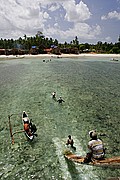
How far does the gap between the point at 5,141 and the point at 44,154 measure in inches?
197

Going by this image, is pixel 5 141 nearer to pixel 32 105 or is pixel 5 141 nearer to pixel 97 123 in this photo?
pixel 97 123

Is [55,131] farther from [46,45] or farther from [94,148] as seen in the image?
[46,45]

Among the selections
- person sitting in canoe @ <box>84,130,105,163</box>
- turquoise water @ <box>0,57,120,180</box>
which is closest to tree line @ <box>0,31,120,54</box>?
turquoise water @ <box>0,57,120,180</box>

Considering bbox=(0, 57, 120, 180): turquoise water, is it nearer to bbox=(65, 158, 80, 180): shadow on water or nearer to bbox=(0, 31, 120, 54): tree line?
bbox=(65, 158, 80, 180): shadow on water

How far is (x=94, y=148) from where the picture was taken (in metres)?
13.3

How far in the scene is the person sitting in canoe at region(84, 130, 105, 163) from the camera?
13.0 meters

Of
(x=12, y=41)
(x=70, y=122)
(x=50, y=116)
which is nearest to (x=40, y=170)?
(x=70, y=122)

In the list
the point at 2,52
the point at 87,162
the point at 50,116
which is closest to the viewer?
the point at 87,162

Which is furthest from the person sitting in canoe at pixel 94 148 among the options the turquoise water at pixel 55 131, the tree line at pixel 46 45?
the tree line at pixel 46 45

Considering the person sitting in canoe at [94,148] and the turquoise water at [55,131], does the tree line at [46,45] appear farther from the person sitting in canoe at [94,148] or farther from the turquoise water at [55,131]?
the person sitting in canoe at [94,148]

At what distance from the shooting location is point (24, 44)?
18212cm

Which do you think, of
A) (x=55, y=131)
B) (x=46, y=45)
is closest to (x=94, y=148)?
(x=55, y=131)

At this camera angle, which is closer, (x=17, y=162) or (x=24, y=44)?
(x=17, y=162)

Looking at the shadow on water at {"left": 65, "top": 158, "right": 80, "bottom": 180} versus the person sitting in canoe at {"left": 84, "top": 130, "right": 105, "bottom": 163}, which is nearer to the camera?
the person sitting in canoe at {"left": 84, "top": 130, "right": 105, "bottom": 163}
